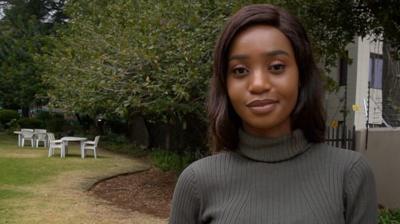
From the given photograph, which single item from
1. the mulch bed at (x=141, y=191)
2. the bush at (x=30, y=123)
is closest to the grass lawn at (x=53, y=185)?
the mulch bed at (x=141, y=191)

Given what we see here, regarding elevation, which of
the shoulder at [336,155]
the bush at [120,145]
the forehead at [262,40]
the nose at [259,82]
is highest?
the forehead at [262,40]

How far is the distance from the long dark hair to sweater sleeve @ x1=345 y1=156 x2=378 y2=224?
0.15 metres

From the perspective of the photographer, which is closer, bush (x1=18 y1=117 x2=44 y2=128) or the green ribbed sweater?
the green ribbed sweater

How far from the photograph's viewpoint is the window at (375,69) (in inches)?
758

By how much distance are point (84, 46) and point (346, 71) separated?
9533 millimetres

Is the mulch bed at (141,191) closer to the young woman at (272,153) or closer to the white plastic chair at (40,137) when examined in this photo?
the young woman at (272,153)

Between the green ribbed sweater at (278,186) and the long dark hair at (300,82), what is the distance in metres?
0.04

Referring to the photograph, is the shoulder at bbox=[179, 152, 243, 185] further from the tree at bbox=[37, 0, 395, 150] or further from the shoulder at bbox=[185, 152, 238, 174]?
the tree at bbox=[37, 0, 395, 150]

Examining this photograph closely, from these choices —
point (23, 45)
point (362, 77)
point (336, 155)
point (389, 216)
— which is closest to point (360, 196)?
point (336, 155)

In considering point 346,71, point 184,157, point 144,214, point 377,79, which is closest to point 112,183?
point 184,157

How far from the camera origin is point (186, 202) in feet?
4.85

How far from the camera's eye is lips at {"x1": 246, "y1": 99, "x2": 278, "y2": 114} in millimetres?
1425

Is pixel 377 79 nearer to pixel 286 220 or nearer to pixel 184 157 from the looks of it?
pixel 184 157

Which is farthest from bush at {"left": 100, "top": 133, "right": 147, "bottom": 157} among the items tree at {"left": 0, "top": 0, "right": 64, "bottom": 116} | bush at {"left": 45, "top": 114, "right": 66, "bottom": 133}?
tree at {"left": 0, "top": 0, "right": 64, "bottom": 116}
